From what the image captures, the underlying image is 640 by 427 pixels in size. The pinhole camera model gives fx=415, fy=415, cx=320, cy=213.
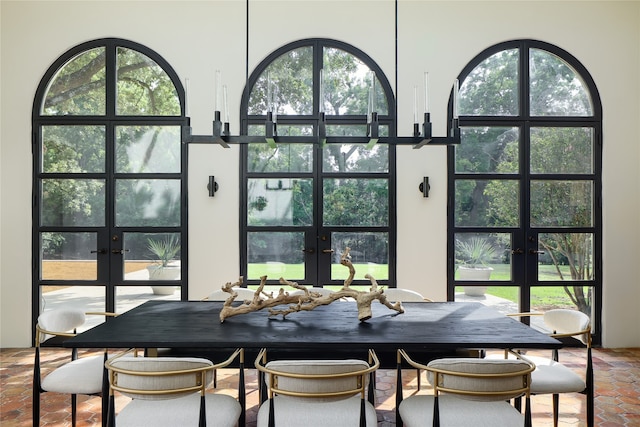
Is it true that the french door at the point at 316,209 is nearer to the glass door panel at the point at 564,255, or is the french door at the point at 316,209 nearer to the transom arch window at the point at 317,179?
the transom arch window at the point at 317,179

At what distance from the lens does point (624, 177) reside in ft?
14.9

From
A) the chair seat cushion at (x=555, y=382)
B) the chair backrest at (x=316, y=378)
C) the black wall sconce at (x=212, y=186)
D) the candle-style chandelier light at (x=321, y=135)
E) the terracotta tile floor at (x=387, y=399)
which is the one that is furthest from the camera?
the black wall sconce at (x=212, y=186)

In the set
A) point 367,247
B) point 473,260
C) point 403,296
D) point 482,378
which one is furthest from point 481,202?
point 482,378

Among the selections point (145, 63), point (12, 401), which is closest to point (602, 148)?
point (145, 63)

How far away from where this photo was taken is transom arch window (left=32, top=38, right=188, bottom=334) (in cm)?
455

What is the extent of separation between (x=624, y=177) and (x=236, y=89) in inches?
171

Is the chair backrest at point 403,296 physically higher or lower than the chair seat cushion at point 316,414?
higher

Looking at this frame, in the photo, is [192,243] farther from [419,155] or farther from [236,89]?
[419,155]

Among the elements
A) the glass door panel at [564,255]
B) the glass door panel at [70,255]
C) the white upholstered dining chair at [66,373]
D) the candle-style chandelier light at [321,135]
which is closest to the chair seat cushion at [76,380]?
the white upholstered dining chair at [66,373]

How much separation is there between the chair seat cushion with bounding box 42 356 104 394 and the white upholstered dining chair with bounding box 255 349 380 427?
1108mm

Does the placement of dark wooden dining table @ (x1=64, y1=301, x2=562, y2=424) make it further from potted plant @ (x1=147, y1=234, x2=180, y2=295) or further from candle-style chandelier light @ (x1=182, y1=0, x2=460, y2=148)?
potted plant @ (x1=147, y1=234, x2=180, y2=295)

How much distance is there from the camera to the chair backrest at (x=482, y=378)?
1.91 meters

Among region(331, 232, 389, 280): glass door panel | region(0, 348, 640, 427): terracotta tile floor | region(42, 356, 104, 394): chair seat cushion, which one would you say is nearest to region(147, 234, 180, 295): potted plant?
region(0, 348, 640, 427): terracotta tile floor

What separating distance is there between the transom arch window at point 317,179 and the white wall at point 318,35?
0.52ft
